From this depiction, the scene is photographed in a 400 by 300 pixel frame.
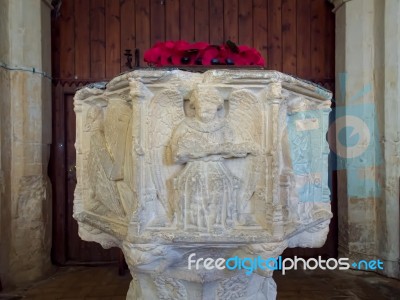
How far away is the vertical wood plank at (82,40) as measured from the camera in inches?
150

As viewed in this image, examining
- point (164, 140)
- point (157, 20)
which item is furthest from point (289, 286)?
point (157, 20)

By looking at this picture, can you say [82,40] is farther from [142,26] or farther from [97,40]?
[142,26]

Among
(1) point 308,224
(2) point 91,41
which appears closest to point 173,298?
(1) point 308,224

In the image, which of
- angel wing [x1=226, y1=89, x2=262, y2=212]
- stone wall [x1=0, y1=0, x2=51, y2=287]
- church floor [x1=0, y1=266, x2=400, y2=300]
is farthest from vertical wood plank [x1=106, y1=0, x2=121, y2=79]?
angel wing [x1=226, y1=89, x2=262, y2=212]

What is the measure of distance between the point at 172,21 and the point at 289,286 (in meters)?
2.92

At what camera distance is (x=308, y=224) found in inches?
76.8

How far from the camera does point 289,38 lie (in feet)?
12.8

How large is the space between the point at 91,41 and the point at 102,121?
2091mm

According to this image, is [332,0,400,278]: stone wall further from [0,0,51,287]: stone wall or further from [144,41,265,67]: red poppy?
[0,0,51,287]: stone wall

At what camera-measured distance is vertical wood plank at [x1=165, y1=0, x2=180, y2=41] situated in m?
3.86

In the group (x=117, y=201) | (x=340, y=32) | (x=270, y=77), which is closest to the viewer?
(x=270, y=77)

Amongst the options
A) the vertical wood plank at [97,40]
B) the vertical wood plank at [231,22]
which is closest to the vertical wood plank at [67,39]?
the vertical wood plank at [97,40]

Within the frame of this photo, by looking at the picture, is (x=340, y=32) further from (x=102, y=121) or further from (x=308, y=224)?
(x=102, y=121)

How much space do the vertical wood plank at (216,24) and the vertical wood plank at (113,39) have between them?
1.01 m
